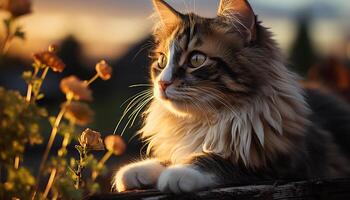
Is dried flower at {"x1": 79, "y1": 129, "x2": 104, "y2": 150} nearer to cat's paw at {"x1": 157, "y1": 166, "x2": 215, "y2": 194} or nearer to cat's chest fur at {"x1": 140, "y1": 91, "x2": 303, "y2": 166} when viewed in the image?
cat's paw at {"x1": 157, "y1": 166, "x2": 215, "y2": 194}

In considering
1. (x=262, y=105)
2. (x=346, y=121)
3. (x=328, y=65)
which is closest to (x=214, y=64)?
(x=262, y=105)

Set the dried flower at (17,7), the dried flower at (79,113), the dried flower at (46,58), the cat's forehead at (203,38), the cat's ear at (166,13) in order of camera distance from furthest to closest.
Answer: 1. the cat's ear at (166,13)
2. the cat's forehead at (203,38)
3. the dried flower at (46,58)
4. the dried flower at (79,113)
5. the dried flower at (17,7)

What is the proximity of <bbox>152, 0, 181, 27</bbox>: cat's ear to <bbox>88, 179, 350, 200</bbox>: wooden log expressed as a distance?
3.68 feet

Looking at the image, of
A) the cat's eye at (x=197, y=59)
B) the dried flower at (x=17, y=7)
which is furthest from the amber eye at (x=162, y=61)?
the dried flower at (x=17, y=7)

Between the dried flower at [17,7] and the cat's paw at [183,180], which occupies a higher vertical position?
the dried flower at [17,7]

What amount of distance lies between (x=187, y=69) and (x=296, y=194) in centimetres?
76

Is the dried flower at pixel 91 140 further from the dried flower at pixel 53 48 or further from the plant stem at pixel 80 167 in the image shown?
the dried flower at pixel 53 48

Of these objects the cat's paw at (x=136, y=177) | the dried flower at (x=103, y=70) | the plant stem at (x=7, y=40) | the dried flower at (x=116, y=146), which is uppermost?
the plant stem at (x=7, y=40)

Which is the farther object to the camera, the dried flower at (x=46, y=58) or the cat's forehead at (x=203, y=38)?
the cat's forehead at (x=203, y=38)

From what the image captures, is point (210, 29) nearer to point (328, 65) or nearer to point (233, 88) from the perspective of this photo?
point (233, 88)

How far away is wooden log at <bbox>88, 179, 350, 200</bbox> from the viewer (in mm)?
1763

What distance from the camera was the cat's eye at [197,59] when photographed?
2.45m

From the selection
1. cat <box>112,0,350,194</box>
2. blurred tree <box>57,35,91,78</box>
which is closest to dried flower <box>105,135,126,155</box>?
cat <box>112,0,350,194</box>

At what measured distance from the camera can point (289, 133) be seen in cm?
240
